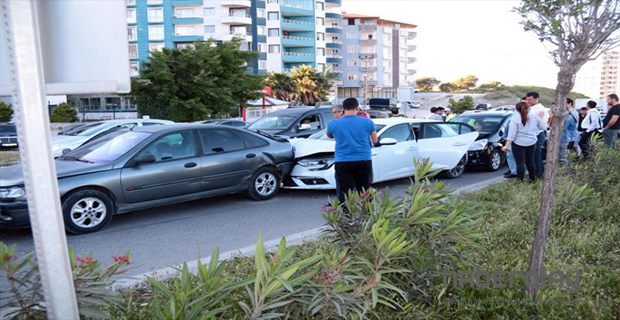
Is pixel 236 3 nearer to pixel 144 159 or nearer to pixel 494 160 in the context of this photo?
pixel 494 160

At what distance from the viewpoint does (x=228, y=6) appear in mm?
69938

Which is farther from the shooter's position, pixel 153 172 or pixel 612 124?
pixel 612 124

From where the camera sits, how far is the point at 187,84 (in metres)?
31.4

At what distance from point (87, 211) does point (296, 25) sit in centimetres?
7684

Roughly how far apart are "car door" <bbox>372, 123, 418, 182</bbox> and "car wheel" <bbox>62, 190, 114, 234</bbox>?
183 inches

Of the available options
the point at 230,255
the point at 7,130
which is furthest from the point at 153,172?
the point at 7,130

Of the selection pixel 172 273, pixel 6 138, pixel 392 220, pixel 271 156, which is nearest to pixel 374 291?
pixel 392 220

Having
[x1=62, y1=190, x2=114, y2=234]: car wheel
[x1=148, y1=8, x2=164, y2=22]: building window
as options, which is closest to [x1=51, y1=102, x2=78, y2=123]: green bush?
[x1=148, y1=8, x2=164, y2=22]: building window

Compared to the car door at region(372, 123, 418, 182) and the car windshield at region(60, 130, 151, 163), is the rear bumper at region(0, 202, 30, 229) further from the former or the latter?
the car door at region(372, 123, 418, 182)

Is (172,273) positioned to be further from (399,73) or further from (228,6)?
(399,73)

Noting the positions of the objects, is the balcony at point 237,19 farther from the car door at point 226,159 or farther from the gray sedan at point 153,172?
Result: the car door at point 226,159

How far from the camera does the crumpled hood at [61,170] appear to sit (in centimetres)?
655

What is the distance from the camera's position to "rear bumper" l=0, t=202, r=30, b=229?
21.2ft

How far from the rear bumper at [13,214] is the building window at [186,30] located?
2545 inches
